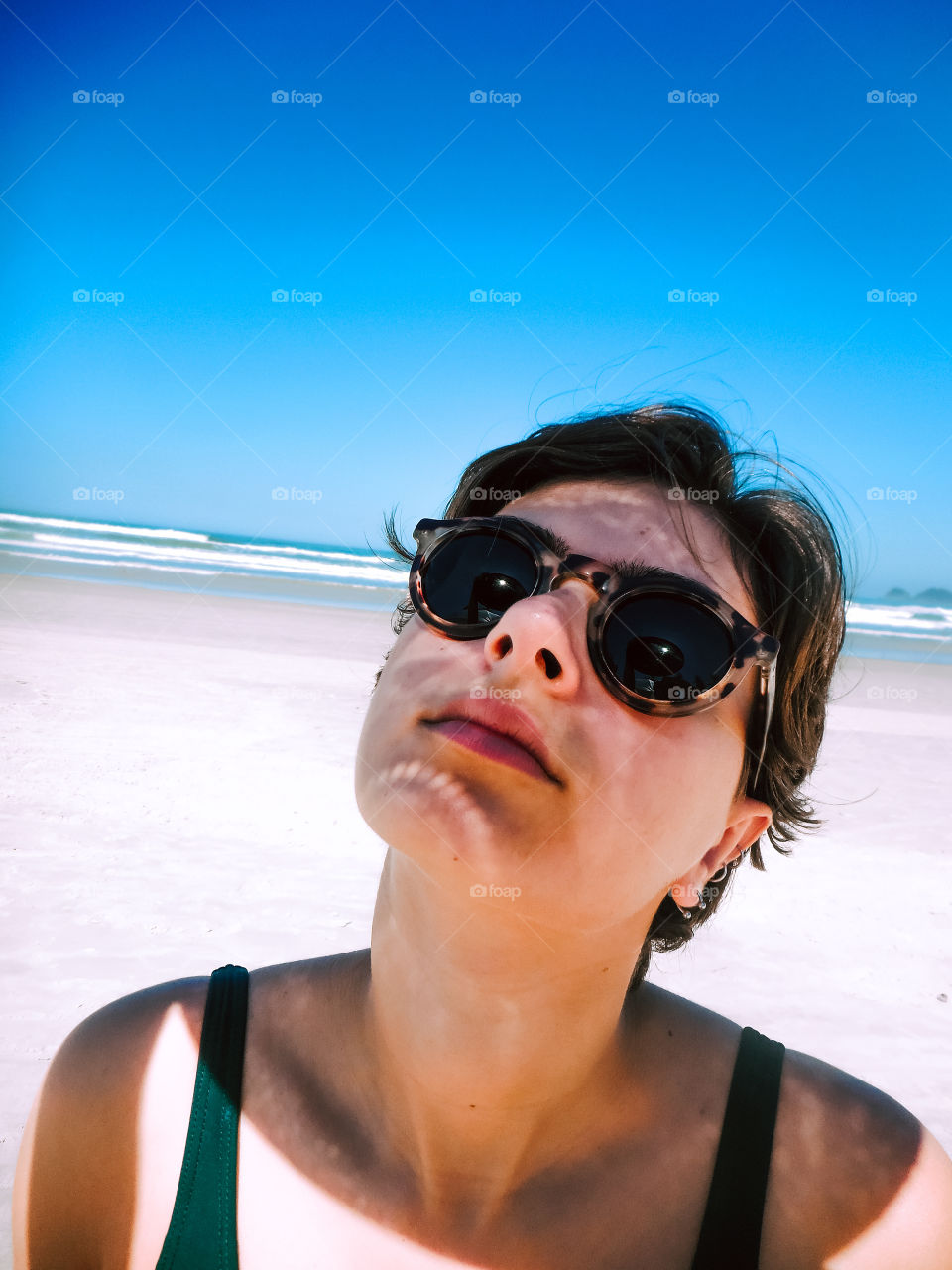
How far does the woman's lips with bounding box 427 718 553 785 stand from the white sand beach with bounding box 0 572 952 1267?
205 cm

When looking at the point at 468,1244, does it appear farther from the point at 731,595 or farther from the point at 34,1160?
the point at 731,595

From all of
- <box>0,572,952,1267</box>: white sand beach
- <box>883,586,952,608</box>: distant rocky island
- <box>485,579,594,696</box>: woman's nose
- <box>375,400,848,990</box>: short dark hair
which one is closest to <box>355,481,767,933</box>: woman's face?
<box>485,579,594,696</box>: woman's nose

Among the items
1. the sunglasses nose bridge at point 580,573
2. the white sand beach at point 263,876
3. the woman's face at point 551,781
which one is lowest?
the white sand beach at point 263,876

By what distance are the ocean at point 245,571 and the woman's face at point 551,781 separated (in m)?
13.1

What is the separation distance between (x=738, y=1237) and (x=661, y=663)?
1.17 m

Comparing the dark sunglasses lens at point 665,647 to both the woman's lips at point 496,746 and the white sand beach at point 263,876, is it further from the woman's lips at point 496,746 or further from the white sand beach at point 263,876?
the white sand beach at point 263,876

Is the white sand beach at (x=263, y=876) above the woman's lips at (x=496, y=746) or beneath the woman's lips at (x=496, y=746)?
beneath

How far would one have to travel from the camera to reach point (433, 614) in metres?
1.78

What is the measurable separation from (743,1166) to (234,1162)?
1065 mm

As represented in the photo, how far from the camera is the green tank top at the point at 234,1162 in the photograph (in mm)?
1584

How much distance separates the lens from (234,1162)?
165 cm

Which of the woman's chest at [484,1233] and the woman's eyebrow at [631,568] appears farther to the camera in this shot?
the woman's eyebrow at [631,568]

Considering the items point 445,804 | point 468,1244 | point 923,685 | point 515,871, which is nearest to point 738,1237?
point 468,1244

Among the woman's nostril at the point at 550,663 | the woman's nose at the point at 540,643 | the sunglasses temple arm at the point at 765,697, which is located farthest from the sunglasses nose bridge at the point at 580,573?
the sunglasses temple arm at the point at 765,697
